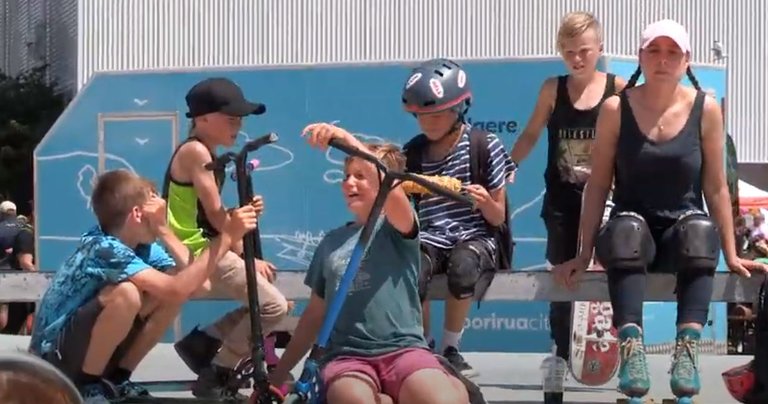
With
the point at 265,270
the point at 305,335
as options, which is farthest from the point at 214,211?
the point at 305,335

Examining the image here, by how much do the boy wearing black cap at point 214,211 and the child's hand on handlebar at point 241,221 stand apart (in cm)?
90

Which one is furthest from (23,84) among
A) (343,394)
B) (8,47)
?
(343,394)

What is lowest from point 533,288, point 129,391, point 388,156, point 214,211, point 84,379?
point 129,391

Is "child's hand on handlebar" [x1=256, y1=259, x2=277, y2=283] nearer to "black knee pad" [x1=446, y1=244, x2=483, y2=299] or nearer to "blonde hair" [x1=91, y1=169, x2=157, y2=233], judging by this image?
"blonde hair" [x1=91, y1=169, x2=157, y2=233]

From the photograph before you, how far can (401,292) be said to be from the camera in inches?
197

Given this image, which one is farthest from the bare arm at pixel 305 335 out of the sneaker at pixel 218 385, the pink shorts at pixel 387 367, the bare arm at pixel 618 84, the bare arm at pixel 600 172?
the bare arm at pixel 618 84

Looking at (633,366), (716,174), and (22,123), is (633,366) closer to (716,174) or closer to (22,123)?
(716,174)

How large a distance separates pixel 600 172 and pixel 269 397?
1711 mm

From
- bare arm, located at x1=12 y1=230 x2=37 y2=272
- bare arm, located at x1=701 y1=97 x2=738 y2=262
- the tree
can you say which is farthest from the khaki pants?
the tree

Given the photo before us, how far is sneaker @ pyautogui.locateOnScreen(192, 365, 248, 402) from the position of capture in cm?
638

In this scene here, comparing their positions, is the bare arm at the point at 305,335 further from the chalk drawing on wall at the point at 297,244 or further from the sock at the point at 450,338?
the chalk drawing on wall at the point at 297,244

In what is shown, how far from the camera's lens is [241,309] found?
21.7ft

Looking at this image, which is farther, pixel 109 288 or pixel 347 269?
pixel 109 288

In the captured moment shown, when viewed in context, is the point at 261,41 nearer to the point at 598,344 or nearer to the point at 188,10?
the point at 188,10
